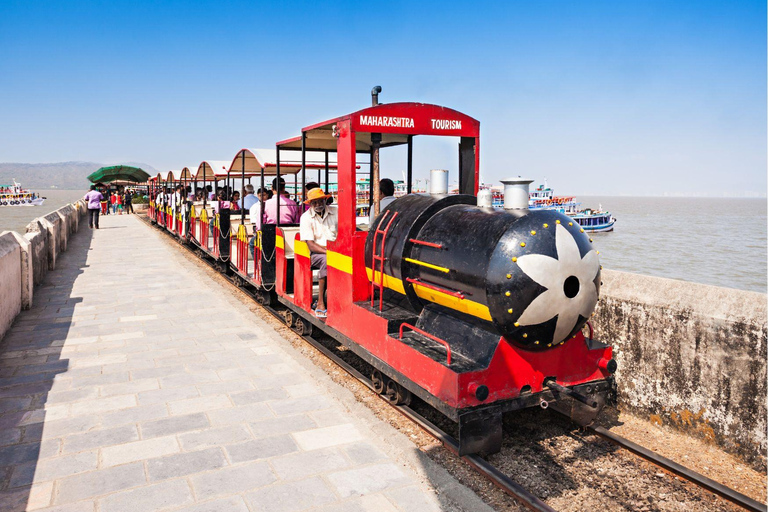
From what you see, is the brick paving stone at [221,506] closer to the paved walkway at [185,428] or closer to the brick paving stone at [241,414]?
the paved walkway at [185,428]

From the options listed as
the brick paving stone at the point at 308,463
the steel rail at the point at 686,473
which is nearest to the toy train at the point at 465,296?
the steel rail at the point at 686,473

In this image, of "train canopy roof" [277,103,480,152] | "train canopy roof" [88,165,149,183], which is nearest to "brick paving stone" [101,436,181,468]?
"train canopy roof" [277,103,480,152]

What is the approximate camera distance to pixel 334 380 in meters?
5.83

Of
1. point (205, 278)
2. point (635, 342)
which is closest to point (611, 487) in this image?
point (635, 342)

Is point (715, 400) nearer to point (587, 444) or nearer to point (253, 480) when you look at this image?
point (587, 444)

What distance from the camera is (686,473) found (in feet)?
12.5

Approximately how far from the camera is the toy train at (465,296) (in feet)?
12.7

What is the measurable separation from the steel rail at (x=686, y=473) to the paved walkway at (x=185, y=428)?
1496 mm

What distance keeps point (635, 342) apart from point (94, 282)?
10392 mm

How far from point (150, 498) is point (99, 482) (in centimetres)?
47

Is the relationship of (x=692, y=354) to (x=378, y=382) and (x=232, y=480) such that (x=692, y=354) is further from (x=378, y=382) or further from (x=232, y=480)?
(x=232, y=480)

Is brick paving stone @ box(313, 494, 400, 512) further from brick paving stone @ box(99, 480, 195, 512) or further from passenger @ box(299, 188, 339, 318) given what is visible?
passenger @ box(299, 188, 339, 318)

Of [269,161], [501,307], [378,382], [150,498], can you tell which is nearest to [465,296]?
[501,307]

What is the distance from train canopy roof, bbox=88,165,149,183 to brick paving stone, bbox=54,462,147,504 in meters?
34.1
